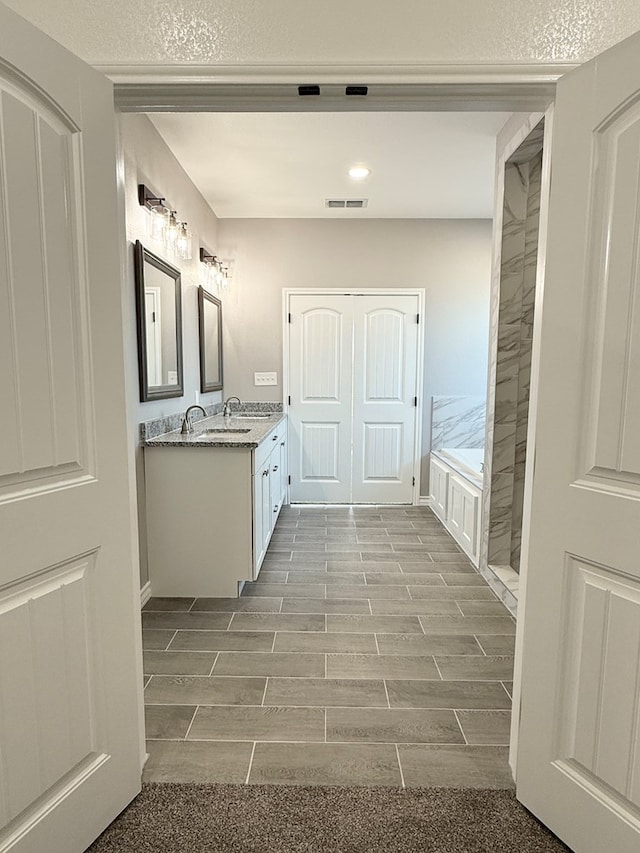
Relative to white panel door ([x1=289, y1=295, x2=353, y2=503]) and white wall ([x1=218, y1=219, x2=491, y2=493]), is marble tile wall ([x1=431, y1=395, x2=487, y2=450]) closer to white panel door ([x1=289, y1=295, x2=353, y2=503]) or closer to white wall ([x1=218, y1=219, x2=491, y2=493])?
white wall ([x1=218, y1=219, x2=491, y2=493])

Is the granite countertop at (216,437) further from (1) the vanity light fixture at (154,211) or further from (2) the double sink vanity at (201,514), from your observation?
(1) the vanity light fixture at (154,211)

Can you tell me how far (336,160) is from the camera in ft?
11.0

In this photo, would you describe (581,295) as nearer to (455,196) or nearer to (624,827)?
(624,827)

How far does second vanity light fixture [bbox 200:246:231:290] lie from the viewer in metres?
4.04

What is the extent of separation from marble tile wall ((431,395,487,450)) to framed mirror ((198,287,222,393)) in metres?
2.14

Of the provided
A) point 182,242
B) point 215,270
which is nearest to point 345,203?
point 215,270

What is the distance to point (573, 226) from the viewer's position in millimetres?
1239

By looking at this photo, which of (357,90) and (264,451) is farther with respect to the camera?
(264,451)

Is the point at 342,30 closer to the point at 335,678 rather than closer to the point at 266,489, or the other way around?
the point at 335,678

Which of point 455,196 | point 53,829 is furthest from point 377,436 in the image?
point 53,829

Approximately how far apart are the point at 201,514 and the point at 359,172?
2.69 m

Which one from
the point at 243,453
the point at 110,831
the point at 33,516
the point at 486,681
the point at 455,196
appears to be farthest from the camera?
the point at 455,196

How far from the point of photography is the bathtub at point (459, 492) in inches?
131

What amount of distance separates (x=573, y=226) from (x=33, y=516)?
152 centimetres
